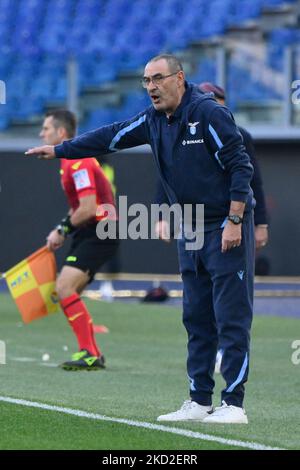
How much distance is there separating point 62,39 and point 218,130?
16489 mm

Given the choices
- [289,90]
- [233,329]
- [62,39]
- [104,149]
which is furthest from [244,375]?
[62,39]

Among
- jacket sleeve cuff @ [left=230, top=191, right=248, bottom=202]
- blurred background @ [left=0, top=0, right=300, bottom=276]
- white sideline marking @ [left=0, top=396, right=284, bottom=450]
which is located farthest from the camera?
blurred background @ [left=0, top=0, right=300, bottom=276]

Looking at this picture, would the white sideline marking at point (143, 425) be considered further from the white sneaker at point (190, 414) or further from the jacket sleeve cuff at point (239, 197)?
the jacket sleeve cuff at point (239, 197)

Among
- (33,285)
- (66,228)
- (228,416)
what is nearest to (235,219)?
(228,416)

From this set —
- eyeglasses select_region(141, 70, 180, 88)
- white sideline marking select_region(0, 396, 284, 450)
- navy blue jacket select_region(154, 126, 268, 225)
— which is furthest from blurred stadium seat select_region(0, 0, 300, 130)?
eyeglasses select_region(141, 70, 180, 88)

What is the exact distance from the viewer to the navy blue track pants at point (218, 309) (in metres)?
7.06

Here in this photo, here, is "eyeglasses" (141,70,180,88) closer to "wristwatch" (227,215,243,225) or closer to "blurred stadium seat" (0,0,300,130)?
"wristwatch" (227,215,243,225)

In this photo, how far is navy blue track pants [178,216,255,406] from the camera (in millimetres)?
7059

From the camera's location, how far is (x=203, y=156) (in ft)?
23.1

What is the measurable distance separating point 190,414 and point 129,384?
2.39 m

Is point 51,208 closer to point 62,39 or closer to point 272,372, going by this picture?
point 62,39

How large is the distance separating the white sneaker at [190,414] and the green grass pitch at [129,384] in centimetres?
11

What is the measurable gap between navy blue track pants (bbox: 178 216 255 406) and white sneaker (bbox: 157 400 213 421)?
0.05m

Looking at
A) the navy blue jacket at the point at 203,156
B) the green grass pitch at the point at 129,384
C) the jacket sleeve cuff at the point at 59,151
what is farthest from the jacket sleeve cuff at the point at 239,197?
the green grass pitch at the point at 129,384
